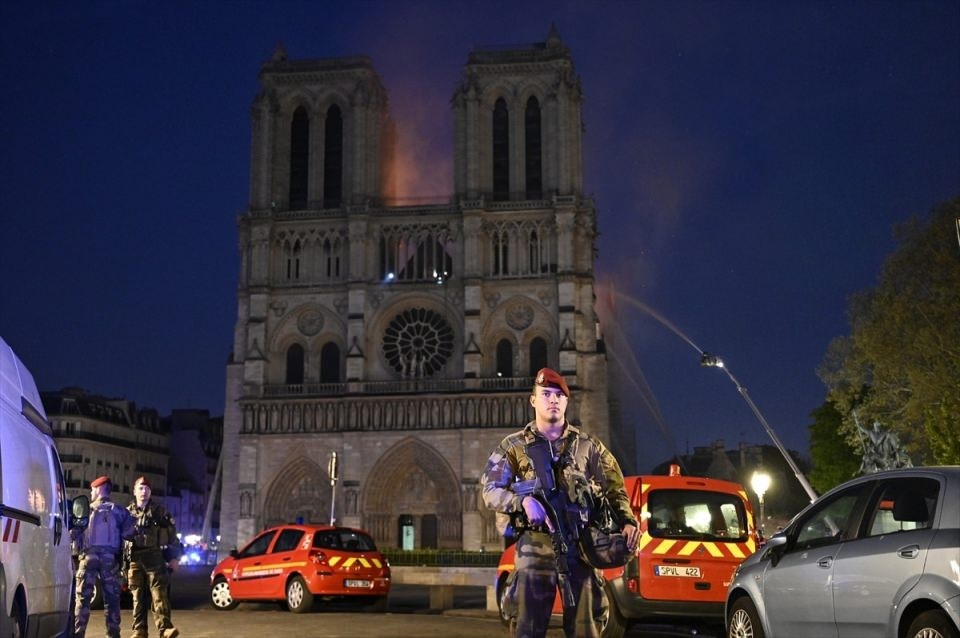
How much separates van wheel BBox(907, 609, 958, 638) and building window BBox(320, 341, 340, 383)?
42320 mm

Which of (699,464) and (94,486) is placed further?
(699,464)

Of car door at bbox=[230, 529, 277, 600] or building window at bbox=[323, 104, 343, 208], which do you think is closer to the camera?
car door at bbox=[230, 529, 277, 600]

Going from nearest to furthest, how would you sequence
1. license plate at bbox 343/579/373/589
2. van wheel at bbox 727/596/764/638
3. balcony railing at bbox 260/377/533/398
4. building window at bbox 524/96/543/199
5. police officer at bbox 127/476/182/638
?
van wheel at bbox 727/596/764/638
police officer at bbox 127/476/182/638
license plate at bbox 343/579/373/589
balcony railing at bbox 260/377/533/398
building window at bbox 524/96/543/199

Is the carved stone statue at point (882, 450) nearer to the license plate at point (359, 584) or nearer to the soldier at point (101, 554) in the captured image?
the license plate at point (359, 584)

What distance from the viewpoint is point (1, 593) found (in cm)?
611

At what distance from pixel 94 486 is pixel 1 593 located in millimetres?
4722

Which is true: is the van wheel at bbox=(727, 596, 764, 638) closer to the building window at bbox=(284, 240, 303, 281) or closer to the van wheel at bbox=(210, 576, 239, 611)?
the van wheel at bbox=(210, 576, 239, 611)

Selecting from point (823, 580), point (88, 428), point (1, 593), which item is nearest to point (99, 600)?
point (1, 593)

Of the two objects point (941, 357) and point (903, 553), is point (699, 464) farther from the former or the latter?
point (903, 553)

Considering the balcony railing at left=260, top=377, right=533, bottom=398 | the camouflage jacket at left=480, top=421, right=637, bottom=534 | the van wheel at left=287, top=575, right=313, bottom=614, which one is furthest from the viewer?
the balcony railing at left=260, top=377, right=533, bottom=398

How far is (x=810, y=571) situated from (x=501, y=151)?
42.6m

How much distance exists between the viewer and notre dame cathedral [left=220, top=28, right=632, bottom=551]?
1781 inches

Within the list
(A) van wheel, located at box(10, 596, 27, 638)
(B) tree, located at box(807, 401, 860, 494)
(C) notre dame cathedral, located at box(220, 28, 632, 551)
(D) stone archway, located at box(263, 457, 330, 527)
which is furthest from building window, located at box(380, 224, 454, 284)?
(A) van wheel, located at box(10, 596, 27, 638)

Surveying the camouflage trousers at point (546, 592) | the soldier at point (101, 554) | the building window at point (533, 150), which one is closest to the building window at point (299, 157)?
the building window at point (533, 150)
